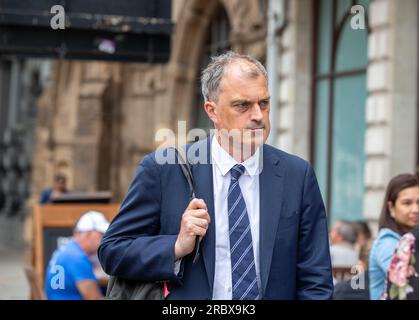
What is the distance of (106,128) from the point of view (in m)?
26.7

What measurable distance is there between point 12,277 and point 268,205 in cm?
1606

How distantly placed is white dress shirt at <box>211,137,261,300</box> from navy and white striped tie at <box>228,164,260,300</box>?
0.06 feet

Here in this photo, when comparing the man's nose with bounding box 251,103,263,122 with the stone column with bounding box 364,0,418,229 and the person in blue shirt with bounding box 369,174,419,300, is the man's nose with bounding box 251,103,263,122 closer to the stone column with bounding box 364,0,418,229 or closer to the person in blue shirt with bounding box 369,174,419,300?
the person in blue shirt with bounding box 369,174,419,300

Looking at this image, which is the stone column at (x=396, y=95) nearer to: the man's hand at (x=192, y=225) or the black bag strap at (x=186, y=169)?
the black bag strap at (x=186, y=169)

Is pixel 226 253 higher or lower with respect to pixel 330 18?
lower

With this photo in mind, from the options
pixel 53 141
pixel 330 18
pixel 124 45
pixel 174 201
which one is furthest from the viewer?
pixel 53 141

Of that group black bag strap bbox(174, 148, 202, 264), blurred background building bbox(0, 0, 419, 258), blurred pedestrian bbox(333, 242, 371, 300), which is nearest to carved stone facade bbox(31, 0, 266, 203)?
blurred background building bbox(0, 0, 419, 258)

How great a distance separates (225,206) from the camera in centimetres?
379

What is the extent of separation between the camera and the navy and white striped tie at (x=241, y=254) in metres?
3.69

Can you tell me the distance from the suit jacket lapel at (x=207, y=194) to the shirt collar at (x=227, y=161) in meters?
0.03

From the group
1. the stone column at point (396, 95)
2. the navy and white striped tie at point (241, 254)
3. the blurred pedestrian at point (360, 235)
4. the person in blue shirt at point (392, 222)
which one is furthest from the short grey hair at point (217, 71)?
the stone column at point (396, 95)

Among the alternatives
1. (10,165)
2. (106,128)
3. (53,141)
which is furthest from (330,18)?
(10,165)
